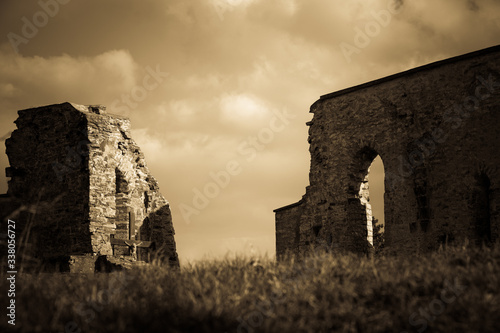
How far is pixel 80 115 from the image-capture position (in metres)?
18.2

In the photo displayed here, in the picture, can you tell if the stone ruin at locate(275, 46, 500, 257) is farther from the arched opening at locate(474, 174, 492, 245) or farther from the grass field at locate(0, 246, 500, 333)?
the grass field at locate(0, 246, 500, 333)

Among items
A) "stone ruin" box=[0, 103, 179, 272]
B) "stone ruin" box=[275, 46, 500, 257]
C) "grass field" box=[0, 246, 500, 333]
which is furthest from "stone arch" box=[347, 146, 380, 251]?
"grass field" box=[0, 246, 500, 333]

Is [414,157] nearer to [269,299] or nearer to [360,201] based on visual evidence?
[360,201]

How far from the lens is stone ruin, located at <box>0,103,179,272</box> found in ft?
57.6

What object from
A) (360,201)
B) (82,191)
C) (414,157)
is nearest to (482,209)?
(414,157)

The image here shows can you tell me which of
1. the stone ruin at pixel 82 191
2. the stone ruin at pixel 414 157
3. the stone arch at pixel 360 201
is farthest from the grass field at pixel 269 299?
the stone arch at pixel 360 201

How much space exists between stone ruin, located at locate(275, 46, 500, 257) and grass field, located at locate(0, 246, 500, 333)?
6.89m

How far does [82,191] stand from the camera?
17.7 meters

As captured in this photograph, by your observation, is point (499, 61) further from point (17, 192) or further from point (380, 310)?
point (17, 192)

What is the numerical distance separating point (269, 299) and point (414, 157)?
10845 millimetres

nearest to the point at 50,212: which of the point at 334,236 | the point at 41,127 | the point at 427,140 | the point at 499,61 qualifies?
the point at 41,127

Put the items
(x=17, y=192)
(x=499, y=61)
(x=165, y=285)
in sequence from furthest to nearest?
(x=17, y=192) → (x=499, y=61) → (x=165, y=285)

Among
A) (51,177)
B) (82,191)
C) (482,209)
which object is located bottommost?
(482,209)

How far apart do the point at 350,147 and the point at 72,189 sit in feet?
30.9
